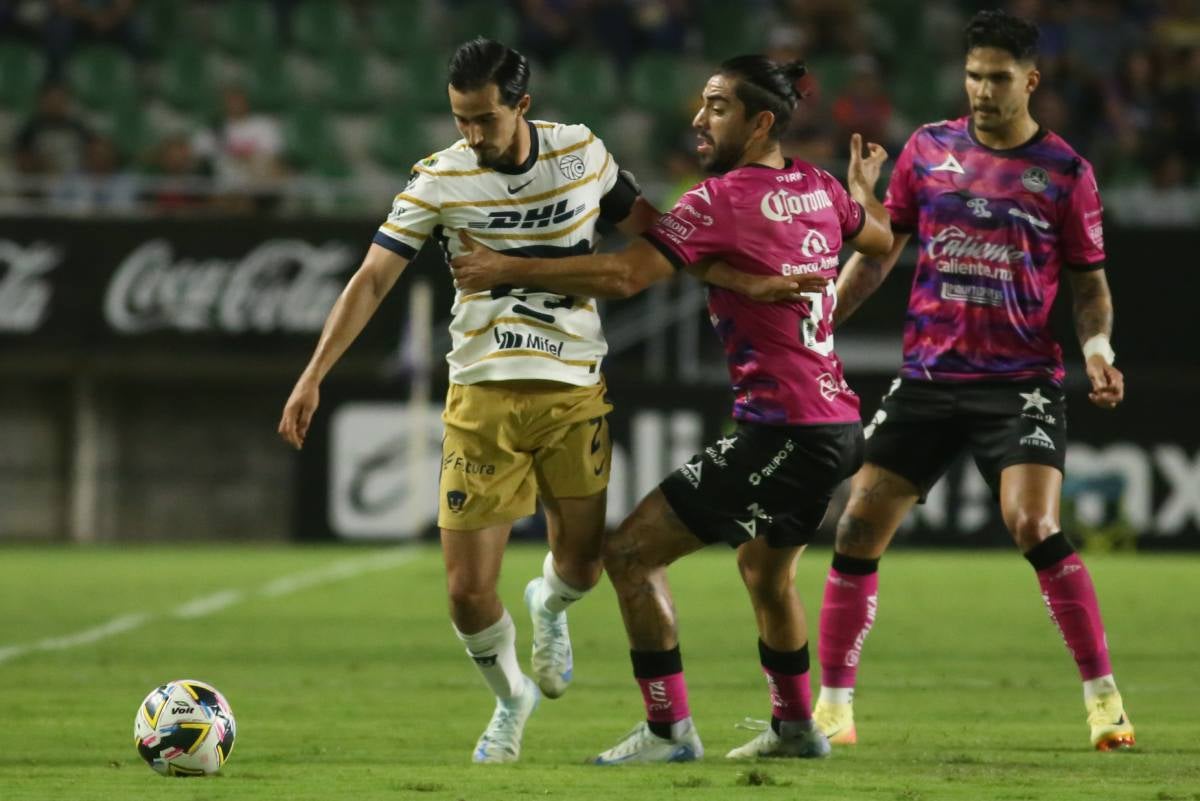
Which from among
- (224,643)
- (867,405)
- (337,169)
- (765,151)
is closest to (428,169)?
(765,151)

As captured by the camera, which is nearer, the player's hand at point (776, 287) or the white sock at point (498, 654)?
the player's hand at point (776, 287)

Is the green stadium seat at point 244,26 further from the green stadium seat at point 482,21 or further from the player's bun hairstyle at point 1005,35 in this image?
the player's bun hairstyle at point 1005,35

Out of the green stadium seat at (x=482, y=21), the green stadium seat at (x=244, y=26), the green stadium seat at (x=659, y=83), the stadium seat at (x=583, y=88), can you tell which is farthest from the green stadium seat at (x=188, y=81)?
the green stadium seat at (x=659, y=83)

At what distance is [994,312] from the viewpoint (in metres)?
6.98

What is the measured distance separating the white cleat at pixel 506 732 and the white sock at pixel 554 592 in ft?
1.13

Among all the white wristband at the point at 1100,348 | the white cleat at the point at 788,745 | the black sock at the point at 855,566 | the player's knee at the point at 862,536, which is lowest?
the white cleat at the point at 788,745

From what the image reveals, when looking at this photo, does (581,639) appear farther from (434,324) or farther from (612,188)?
(434,324)

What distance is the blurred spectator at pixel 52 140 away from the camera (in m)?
18.2

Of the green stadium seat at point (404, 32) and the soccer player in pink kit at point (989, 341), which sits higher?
the green stadium seat at point (404, 32)

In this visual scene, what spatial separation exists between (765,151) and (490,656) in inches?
71.4

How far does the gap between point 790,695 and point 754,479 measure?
756 mm

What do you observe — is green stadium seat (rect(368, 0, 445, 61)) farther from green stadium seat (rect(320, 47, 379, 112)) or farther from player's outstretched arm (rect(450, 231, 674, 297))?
player's outstretched arm (rect(450, 231, 674, 297))

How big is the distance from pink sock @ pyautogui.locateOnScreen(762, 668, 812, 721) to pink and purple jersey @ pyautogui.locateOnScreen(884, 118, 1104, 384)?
1288 millimetres

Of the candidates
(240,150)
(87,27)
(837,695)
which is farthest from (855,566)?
(87,27)
